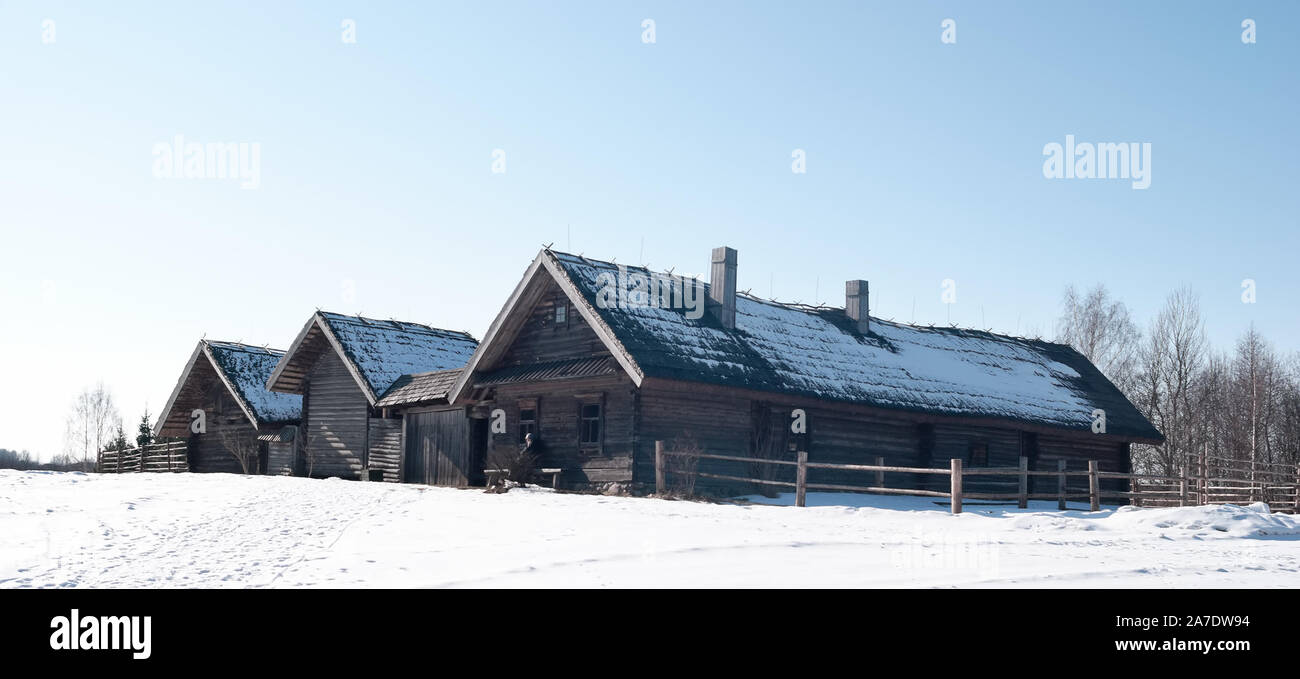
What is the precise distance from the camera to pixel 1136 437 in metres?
33.7

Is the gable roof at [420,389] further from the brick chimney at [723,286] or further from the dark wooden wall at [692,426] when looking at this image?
the brick chimney at [723,286]

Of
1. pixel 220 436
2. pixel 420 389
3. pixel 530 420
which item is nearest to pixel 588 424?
pixel 530 420

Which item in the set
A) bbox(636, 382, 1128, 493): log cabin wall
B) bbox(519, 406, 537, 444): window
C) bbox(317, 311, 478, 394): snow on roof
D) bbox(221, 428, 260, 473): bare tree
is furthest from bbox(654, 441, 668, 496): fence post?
bbox(221, 428, 260, 473): bare tree

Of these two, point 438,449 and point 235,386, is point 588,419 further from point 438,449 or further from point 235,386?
point 235,386

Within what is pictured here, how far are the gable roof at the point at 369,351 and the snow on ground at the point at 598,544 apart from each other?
1082 centimetres

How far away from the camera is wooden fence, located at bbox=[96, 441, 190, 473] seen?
42.3m

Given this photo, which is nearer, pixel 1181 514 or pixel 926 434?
pixel 1181 514

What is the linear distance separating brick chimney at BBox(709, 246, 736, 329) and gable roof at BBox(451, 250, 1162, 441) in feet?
1.33

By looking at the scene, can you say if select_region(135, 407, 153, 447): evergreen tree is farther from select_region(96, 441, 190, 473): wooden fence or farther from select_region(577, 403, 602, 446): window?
select_region(577, 403, 602, 446): window

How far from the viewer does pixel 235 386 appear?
36.7 m

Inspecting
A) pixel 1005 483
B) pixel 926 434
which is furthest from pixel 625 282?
pixel 1005 483

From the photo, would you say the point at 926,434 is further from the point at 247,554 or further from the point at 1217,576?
the point at 247,554

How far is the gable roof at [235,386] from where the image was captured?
36500 mm
